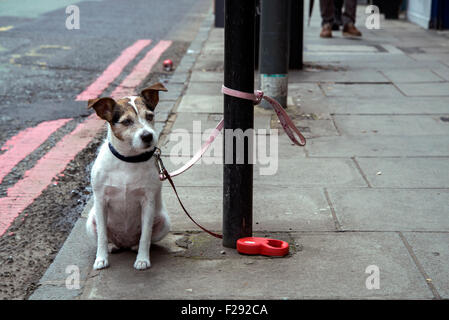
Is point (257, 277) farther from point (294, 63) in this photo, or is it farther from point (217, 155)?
point (294, 63)

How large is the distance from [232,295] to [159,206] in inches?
29.5

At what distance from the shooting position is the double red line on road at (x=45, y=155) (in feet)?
16.0

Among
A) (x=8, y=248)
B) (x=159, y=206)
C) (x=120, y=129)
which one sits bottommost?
(x=8, y=248)

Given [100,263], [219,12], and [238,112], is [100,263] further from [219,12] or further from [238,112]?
A: [219,12]

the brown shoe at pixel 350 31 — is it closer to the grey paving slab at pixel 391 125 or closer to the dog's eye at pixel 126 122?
the grey paving slab at pixel 391 125

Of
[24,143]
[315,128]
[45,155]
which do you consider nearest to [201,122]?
[315,128]

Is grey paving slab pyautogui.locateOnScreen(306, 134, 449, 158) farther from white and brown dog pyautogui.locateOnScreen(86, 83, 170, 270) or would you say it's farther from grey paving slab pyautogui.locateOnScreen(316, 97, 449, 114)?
white and brown dog pyautogui.locateOnScreen(86, 83, 170, 270)

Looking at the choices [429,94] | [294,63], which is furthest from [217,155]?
[294,63]

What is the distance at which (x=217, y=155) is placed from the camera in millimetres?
5766

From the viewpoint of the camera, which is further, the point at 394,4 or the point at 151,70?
the point at 394,4

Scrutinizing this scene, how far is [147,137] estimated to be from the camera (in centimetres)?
333

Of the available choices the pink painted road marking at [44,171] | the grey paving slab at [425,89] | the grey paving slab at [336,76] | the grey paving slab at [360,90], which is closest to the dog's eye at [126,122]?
the pink painted road marking at [44,171]

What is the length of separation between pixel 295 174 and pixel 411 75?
458 centimetres

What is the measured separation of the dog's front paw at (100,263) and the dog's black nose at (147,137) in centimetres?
76
